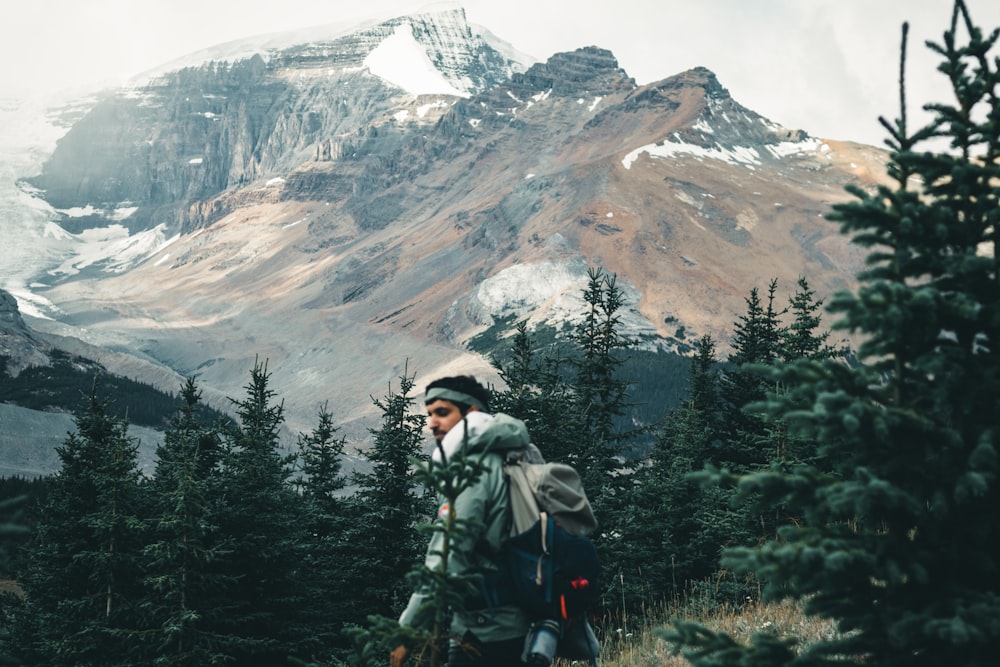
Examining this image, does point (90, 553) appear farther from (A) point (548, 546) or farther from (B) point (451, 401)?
(A) point (548, 546)

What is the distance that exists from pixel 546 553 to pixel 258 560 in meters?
11.3

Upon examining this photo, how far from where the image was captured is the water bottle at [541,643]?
5.31 metres

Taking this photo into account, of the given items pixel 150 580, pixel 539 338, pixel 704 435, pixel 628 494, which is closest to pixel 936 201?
pixel 150 580

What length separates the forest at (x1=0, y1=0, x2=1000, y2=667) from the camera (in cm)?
407

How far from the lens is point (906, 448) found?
13.8 ft

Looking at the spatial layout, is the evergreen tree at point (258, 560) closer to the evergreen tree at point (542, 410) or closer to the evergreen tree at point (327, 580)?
the evergreen tree at point (327, 580)

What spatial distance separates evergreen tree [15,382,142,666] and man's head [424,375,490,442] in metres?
10.4

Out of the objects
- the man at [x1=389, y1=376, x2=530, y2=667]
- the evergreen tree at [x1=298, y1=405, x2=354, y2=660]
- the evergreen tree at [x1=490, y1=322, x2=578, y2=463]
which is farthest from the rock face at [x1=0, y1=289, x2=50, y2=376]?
the man at [x1=389, y1=376, x2=530, y2=667]

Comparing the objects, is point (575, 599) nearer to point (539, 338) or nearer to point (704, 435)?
point (704, 435)

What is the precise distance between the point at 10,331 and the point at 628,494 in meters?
199

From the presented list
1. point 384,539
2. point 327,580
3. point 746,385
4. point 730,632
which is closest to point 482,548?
point 730,632

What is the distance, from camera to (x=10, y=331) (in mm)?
188375

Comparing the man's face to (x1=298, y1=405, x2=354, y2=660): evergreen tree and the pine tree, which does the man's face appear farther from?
the pine tree

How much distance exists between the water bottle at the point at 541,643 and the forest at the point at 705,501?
2.75 ft
